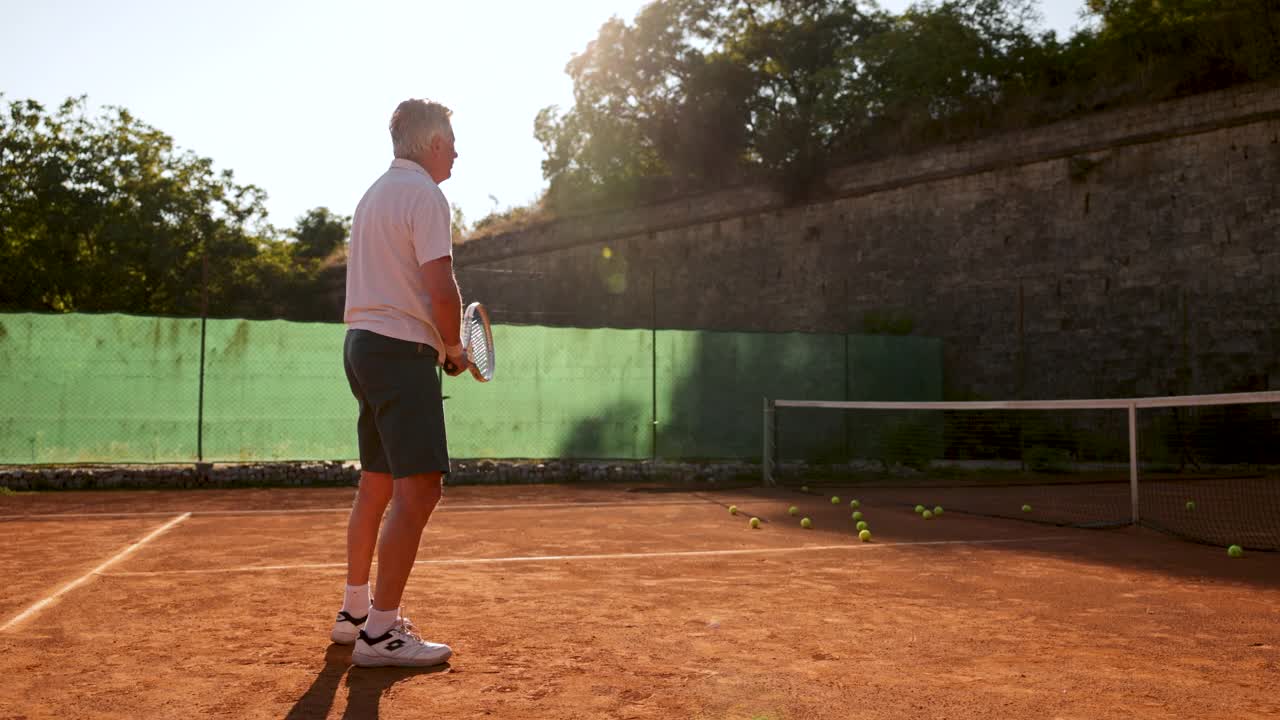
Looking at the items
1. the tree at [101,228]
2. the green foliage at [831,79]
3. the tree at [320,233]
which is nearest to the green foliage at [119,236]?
the tree at [101,228]

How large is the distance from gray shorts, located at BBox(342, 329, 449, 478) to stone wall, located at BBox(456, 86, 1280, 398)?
1009 centimetres

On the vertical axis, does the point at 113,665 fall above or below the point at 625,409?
below

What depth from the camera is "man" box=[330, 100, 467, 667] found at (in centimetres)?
336

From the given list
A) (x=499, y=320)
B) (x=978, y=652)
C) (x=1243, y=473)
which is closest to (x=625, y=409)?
(x=1243, y=473)

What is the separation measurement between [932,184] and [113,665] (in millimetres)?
15950

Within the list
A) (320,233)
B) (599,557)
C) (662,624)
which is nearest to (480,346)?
(662,624)

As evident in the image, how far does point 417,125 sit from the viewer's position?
11.7 ft

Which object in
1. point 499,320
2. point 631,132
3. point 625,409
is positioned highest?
point 631,132

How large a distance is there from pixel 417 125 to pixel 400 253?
469 mm

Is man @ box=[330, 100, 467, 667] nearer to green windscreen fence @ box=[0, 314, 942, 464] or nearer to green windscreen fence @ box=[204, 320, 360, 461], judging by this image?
green windscreen fence @ box=[204, 320, 360, 461]

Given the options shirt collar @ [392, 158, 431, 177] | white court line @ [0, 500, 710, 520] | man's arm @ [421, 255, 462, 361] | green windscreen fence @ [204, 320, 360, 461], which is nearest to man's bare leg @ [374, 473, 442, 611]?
man's arm @ [421, 255, 462, 361]

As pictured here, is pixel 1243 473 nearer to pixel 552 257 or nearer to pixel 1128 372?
pixel 1128 372

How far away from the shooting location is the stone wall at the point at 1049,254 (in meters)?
13.5

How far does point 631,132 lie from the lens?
89.7 feet
